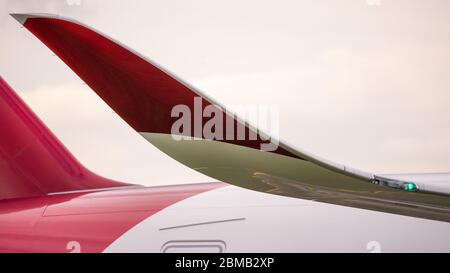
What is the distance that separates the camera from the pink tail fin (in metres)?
6.06

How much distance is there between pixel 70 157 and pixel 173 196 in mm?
1557

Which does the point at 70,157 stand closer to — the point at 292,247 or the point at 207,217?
the point at 207,217

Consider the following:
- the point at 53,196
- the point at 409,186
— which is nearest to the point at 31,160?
the point at 53,196

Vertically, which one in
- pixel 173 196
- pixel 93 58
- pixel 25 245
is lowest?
pixel 25 245

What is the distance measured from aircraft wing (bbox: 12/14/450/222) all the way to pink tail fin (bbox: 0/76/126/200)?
3.13 m

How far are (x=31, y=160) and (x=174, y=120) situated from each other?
352 cm

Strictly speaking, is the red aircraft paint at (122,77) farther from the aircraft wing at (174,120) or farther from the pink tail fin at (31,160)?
the pink tail fin at (31,160)

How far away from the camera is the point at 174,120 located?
9.92 feet

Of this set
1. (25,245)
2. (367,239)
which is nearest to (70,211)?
(25,245)

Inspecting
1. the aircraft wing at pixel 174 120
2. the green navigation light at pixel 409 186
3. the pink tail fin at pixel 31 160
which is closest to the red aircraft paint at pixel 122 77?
the aircraft wing at pixel 174 120

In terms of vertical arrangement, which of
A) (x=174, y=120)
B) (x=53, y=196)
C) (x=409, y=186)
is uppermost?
(x=174, y=120)

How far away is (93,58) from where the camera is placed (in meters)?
3.08

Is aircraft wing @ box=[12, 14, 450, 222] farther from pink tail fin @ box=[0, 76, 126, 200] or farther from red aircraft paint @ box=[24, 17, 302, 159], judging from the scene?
pink tail fin @ box=[0, 76, 126, 200]

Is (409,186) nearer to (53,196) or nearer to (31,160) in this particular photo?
(53,196)
